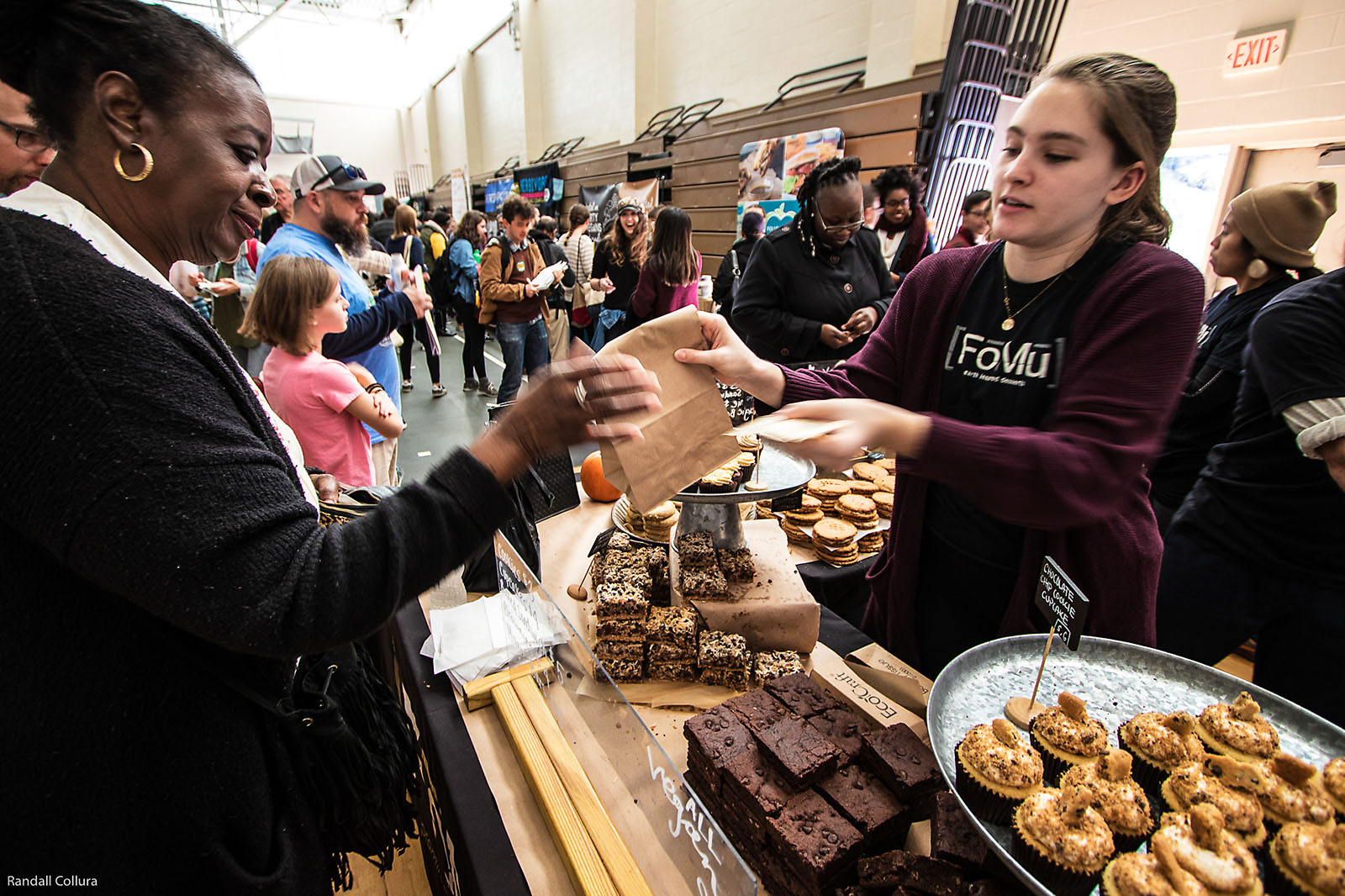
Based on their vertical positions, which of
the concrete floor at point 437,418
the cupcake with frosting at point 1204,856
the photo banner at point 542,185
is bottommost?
the concrete floor at point 437,418

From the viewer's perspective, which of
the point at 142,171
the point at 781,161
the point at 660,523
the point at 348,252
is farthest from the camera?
the point at 781,161

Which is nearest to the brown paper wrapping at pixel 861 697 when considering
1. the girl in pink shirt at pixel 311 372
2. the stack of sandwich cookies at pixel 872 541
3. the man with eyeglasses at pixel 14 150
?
the stack of sandwich cookies at pixel 872 541

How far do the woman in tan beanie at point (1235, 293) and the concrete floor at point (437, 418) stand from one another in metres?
2.58

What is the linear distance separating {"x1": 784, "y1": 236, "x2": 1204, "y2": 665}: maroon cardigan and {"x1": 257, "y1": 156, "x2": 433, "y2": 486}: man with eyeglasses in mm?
2125

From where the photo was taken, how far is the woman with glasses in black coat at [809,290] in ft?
10.1

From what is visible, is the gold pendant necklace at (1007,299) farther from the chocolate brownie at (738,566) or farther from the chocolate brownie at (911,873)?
the chocolate brownie at (911,873)

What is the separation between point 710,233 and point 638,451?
808 centimetres

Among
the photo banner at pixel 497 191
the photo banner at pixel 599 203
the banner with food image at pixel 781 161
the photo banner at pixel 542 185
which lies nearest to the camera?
the banner with food image at pixel 781 161

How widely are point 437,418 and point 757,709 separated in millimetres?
5287

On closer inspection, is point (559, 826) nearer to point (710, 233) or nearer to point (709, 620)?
point (709, 620)

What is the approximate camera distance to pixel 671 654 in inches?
56.0

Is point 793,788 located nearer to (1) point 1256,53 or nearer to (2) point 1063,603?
(2) point 1063,603

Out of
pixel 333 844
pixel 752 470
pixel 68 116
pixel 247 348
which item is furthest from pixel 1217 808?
pixel 247 348

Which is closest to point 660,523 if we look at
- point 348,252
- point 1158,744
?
point 1158,744
